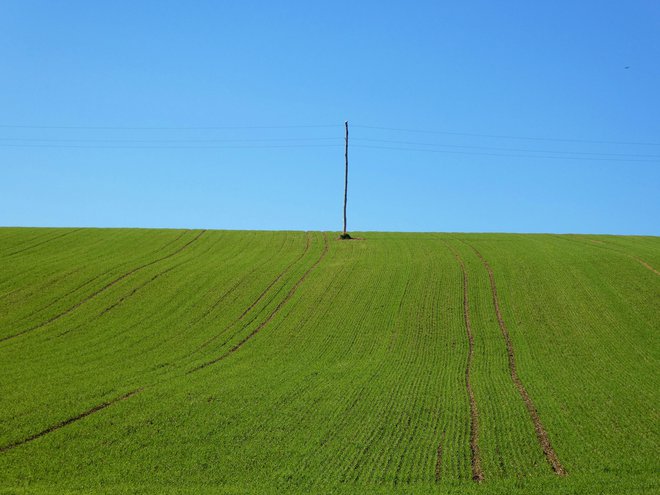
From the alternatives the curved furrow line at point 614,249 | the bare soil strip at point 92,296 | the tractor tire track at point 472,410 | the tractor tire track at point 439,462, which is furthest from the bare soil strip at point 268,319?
the curved furrow line at point 614,249

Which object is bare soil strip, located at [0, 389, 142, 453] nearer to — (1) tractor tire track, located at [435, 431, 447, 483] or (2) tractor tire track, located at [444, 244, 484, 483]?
(1) tractor tire track, located at [435, 431, 447, 483]

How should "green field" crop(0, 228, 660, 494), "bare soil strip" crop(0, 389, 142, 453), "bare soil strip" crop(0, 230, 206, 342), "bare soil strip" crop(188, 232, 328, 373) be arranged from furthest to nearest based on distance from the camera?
"bare soil strip" crop(0, 230, 206, 342), "bare soil strip" crop(188, 232, 328, 373), "bare soil strip" crop(0, 389, 142, 453), "green field" crop(0, 228, 660, 494)

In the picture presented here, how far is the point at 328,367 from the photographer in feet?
94.1

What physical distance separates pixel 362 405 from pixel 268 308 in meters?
16.0

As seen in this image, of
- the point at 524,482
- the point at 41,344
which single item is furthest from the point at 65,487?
the point at 41,344

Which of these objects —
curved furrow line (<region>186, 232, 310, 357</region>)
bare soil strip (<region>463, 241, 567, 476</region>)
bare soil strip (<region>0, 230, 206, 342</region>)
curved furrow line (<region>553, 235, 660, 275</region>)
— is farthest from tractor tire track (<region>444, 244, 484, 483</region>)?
bare soil strip (<region>0, 230, 206, 342</region>)

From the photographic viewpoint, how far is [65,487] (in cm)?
1605

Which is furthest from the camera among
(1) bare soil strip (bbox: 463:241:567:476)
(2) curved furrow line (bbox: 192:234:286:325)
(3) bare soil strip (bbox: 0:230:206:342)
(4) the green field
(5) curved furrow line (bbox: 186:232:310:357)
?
(2) curved furrow line (bbox: 192:234:286:325)

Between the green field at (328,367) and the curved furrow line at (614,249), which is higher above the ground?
the curved furrow line at (614,249)

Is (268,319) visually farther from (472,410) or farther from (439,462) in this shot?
(439,462)

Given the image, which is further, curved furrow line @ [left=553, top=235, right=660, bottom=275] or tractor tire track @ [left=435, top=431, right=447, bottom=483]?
curved furrow line @ [left=553, top=235, right=660, bottom=275]

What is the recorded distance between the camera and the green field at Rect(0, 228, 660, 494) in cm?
1769

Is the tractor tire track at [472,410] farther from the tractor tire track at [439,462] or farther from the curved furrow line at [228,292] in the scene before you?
the curved furrow line at [228,292]

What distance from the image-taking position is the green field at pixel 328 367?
1769 cm
